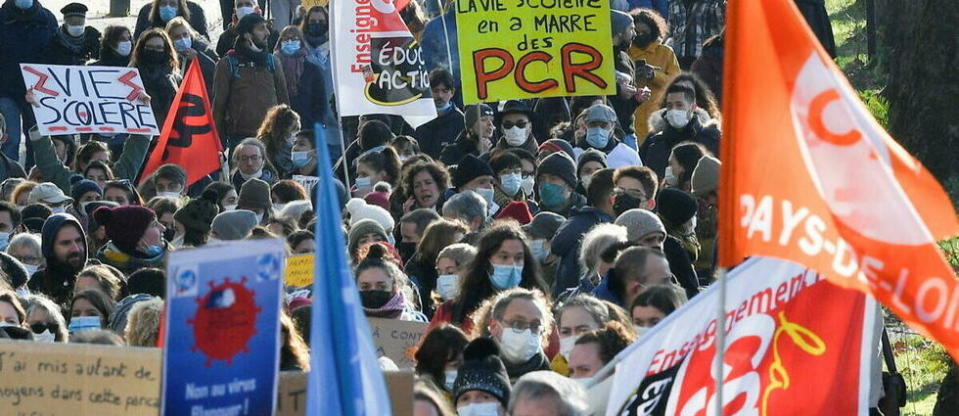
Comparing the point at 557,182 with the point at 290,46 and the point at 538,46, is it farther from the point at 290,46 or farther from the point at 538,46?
the point at 290,46

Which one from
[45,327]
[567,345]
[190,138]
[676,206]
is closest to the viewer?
[567,345]

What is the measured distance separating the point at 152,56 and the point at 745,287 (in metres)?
10.7

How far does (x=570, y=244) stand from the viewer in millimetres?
11219

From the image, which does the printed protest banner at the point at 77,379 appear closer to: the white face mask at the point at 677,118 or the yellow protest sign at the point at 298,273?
the yellow protest sign at the point at 298,273

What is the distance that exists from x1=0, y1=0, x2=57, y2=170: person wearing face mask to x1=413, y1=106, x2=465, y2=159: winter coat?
3.24 meters

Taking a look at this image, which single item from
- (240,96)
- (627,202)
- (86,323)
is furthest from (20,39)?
(86,323)

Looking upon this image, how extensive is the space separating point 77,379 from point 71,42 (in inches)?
482

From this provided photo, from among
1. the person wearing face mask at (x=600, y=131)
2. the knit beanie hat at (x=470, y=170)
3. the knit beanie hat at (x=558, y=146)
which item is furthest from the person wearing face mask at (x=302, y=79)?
the knit beanie hat at (x=470, y=170)

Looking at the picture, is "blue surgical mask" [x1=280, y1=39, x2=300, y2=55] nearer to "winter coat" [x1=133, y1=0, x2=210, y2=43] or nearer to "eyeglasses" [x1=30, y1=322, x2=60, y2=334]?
"winter coat" [x1=133, y1=0, x2=210, y2=43]

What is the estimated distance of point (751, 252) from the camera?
630 centimetres

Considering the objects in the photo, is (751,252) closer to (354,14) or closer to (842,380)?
(842,380)

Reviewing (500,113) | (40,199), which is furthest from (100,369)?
(500,113)

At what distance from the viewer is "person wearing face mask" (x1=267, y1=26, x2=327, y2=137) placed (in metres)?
18.6

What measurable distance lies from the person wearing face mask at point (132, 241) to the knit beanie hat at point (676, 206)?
8.27 ft
